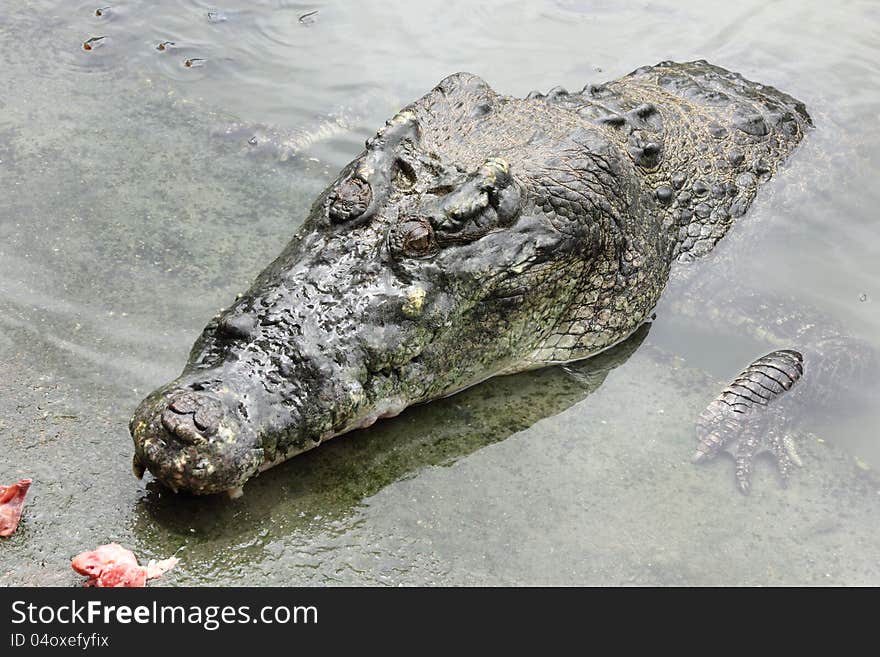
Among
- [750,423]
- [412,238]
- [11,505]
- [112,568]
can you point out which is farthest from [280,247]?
[750,423]

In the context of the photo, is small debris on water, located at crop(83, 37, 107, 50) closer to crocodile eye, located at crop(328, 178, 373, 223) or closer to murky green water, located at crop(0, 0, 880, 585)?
murky green water, located at crop(0, 0, 880, 585)

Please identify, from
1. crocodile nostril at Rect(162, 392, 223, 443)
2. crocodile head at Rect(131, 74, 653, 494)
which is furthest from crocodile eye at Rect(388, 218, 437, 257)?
crocodile nostril at Rect(162, 392, 223, 443)

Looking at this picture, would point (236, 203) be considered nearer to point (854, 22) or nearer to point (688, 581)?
point (688, 581)

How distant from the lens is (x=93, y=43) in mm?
7059

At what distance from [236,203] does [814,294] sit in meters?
3.44

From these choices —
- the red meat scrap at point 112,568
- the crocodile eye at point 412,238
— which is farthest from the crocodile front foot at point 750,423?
the red meat scrap at point 112,568

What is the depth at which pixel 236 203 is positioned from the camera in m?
5.66

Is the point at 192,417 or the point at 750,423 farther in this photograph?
the point at 750,423

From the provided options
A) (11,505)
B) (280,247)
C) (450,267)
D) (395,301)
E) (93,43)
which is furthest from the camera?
(93,43)

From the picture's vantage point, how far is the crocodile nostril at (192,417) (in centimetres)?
328

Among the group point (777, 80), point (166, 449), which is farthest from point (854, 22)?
point (166, 449)

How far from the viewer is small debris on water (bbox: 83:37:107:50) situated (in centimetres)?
699

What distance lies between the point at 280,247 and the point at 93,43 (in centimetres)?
290

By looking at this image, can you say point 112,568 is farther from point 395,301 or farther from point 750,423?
point 750,423
